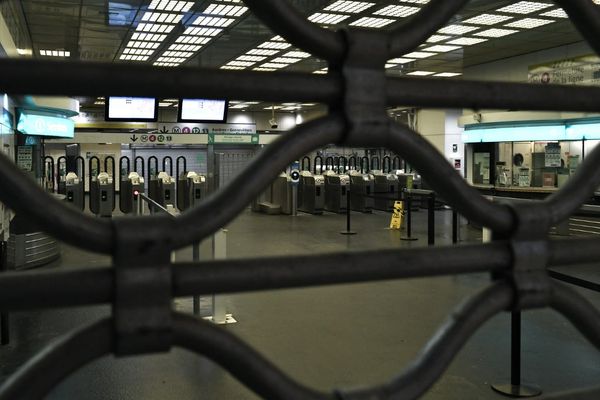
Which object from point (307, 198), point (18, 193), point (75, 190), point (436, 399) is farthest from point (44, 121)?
point (18, 193)

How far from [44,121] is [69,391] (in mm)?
8608

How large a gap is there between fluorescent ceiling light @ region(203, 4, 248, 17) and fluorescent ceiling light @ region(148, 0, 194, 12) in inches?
15.3

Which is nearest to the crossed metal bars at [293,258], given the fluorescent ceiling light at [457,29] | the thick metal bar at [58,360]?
the thick metal bar at [58,360]

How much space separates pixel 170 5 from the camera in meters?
10.1

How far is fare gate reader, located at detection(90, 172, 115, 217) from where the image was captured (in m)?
14.8

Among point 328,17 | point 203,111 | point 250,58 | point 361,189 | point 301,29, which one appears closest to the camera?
point 301,29

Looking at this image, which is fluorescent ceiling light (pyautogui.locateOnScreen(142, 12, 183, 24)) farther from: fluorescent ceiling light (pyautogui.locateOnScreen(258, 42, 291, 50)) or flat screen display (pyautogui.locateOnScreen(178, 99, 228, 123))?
flat screen display (pyautogui.locateOnScreen(178, 99, 228, 123))

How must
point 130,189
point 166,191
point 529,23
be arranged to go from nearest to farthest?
point 529,23
point 130,189
point 166,191

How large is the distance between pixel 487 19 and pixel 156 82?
38.6ft

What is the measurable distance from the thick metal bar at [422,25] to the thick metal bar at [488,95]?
0.14 feet

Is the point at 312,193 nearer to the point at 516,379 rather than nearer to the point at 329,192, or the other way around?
the point at 329,192

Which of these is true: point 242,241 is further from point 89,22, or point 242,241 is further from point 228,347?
point 228,347

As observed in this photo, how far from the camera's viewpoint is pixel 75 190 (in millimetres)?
14273

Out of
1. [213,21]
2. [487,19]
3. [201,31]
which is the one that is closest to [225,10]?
[213,21]
